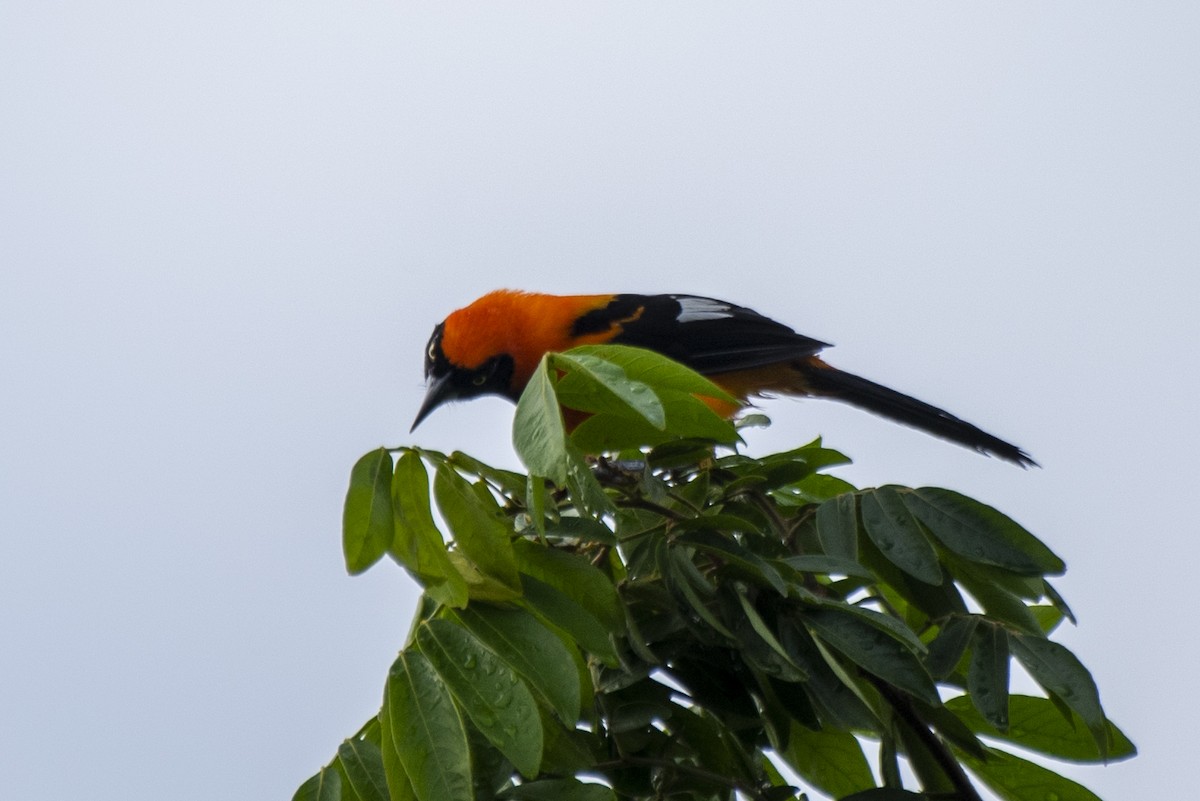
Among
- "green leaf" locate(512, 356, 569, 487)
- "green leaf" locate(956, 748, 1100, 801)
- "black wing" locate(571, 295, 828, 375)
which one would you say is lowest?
"green leaf" locate(956, 748, 1100, 801)

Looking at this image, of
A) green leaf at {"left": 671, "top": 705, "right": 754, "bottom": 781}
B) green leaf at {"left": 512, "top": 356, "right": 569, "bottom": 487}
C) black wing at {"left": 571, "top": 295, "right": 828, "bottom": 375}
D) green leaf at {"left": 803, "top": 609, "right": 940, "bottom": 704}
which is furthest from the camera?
black wing at {"left": 571, "top": 295, "right": 828, "bottom": 375}

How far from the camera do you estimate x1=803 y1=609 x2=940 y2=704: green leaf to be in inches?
74.8

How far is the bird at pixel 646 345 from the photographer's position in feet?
16.2

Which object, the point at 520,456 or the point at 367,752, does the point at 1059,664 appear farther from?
the point at 367,752

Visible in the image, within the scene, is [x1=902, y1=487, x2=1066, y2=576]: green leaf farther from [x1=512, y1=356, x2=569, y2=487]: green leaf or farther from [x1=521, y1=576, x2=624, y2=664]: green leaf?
[x1=512, y1=356, x2=569, y2=487]: green leaf

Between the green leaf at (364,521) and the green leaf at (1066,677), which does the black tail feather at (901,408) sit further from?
the green leaf at (364,521)

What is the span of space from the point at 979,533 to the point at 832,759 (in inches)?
19.5

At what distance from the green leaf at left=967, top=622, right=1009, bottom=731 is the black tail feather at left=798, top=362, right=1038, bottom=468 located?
2552 millimetres

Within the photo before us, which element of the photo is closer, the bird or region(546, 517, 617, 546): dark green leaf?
region(546, 517, 617, 546): dark green leaf

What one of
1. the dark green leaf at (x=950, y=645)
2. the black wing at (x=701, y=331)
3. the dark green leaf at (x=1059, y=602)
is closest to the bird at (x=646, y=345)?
the black wing at (x=701, y=331)

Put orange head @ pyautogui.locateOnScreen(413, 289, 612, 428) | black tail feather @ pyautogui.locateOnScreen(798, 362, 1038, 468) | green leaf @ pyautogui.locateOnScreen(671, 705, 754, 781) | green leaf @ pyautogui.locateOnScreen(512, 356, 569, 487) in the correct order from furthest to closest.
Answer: orange head @ pyautogui.locateOnScreen(413, 289, 612, 428) → black tail feather @ pyautogui.locateOnScreen(798, 362, 1038, 468) → green leaf @ pyautogui.locateOnScreen(671, 705, 754, 781) → green leaf @ pyautogui.locateOnScreen(512, 356, 569, 487)

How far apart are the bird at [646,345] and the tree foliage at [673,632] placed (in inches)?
103

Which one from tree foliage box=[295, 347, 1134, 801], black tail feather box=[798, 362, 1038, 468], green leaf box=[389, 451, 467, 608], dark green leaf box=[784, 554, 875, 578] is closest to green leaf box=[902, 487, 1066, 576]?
tree foliage box=[295, 347, 1134, 801]

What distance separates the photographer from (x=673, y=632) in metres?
2.09
